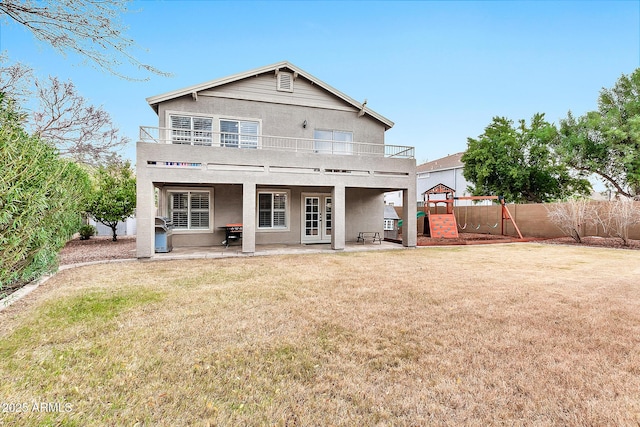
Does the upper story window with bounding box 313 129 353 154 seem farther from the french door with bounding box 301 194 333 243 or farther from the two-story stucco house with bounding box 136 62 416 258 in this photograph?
the french door with bounding box 301 194 333 243

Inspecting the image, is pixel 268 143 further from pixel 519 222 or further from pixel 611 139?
pixel 611 139

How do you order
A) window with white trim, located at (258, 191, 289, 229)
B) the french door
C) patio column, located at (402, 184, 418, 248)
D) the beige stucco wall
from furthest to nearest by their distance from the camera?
the french door < window with white trim, located at (258, 191, 289, 229) < patio column, located at (402, 184, 418, 248) < the beige stucco wall

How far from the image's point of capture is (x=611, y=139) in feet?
65.0

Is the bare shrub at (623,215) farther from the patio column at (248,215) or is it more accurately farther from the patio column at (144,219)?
the patio column at (144,219)

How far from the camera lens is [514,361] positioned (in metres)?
3.27

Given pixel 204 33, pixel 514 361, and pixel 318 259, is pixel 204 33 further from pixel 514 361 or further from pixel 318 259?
pixel 514 361

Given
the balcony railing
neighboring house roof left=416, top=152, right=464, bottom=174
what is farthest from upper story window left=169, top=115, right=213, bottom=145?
neighboring house roof left=416, top=152, right=464, bottom=174

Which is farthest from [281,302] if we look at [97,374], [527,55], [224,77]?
[527,55]

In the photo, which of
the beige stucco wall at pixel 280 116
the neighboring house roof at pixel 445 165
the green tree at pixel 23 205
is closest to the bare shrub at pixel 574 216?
the beige stucco wall at pixel 280 116

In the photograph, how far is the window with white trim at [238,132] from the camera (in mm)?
12578

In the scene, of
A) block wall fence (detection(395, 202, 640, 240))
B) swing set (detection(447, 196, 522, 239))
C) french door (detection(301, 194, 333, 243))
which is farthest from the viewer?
swing set (detection(447, 196, 522, 239))

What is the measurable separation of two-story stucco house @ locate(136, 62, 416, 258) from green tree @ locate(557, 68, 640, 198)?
16.9 m

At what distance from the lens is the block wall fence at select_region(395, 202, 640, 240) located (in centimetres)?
1641

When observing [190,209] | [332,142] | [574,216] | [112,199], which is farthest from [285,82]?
[574,216]
